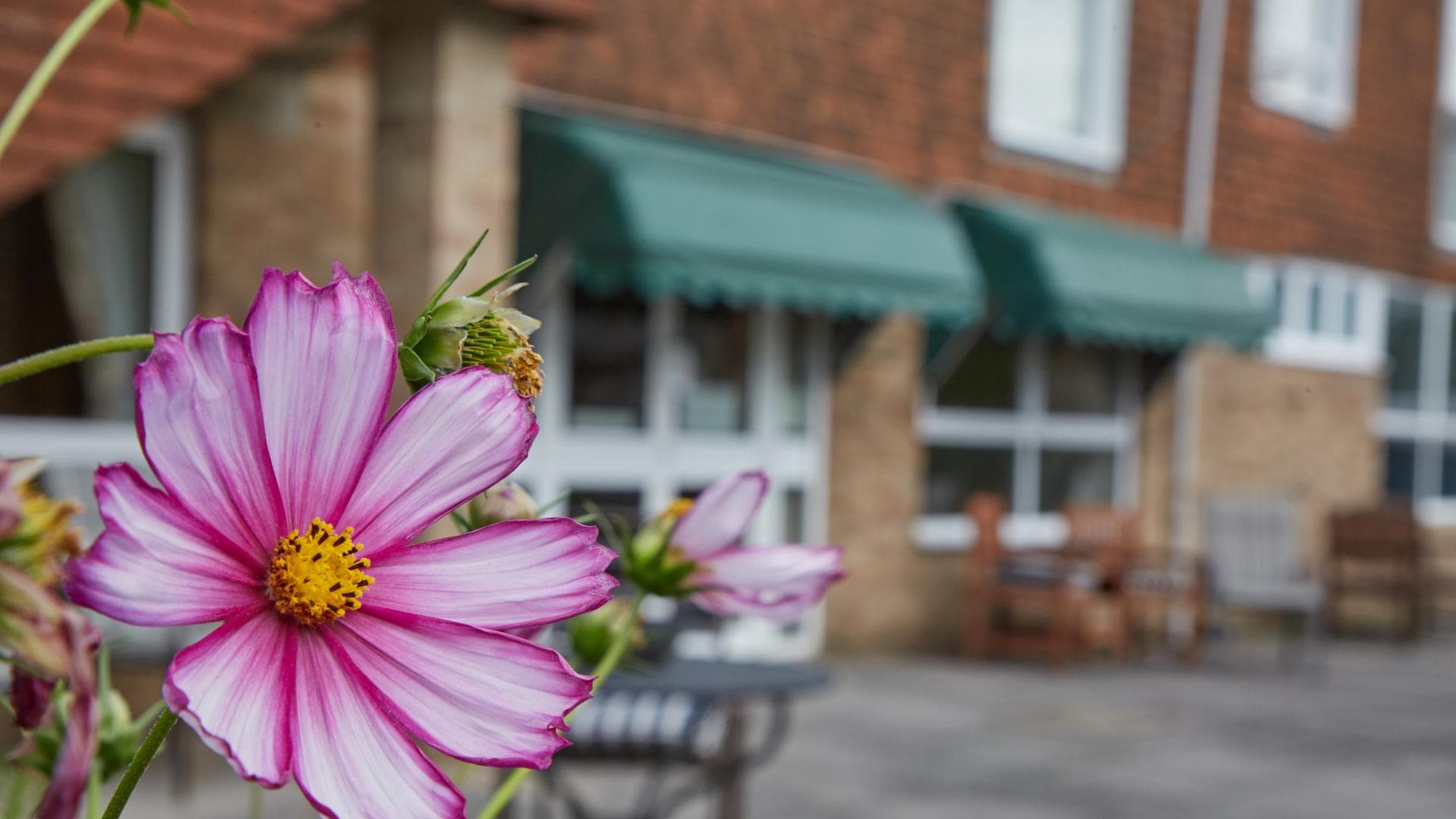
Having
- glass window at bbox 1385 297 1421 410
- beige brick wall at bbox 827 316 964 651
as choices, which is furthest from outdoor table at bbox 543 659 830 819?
glass window at bbox 1385 297 1421 410

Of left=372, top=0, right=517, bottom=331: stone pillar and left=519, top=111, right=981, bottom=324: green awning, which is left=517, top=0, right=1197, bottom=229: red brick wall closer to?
left=519, top=111, right=981, bottom=324: green awning

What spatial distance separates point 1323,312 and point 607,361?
6914mm

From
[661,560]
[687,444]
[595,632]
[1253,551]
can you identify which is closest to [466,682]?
[661,560]

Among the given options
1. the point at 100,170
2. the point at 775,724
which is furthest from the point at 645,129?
the point at 775,724

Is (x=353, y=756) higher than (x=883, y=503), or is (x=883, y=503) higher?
(x=353, y=756)

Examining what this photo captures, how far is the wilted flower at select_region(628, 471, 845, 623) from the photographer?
613 mm

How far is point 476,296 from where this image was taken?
414 mm

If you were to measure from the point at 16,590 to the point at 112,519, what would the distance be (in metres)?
0.02

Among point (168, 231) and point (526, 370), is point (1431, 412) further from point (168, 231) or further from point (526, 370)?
point (526, 370)

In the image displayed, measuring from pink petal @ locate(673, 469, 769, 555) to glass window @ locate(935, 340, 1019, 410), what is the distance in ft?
29.8

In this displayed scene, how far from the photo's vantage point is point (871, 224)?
768 cm

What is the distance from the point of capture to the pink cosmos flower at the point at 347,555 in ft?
1.06

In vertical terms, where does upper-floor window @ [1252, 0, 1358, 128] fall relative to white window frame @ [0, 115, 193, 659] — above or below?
above

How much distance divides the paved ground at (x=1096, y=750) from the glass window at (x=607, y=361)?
1.66m
